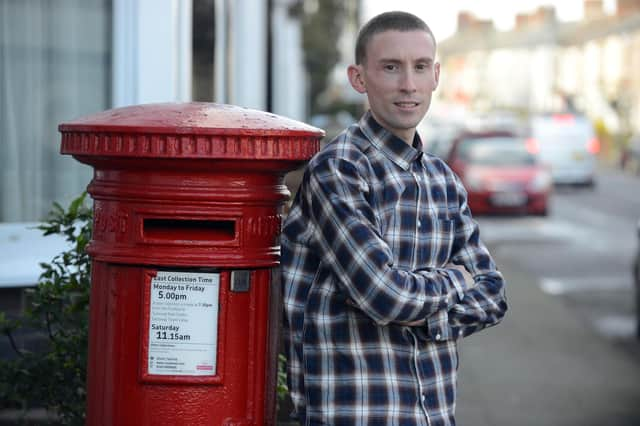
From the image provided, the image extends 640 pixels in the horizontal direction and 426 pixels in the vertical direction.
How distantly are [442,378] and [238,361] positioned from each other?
56 centimetres

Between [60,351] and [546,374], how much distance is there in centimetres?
475

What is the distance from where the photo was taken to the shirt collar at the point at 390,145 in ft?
9.60

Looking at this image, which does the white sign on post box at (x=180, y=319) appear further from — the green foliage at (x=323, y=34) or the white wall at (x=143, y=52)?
the green foliage at (x=323, y=34)

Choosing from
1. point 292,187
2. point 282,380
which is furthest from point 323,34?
point 282,380

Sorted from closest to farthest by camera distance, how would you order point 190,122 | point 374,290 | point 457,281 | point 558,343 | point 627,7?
point 374,290 < point 457,281 < point 190,122 < point 558,343 < point 627,7

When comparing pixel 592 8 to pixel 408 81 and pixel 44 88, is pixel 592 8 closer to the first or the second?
pixel 44 88

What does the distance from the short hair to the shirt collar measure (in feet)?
0.62

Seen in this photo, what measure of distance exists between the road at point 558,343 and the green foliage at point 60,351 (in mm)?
2943

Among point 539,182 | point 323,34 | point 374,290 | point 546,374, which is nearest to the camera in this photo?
point 374,290

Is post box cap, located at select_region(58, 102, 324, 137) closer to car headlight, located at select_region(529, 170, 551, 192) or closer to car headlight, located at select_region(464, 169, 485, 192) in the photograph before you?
car headlight, located at select_region(464, 169, 485, 192)

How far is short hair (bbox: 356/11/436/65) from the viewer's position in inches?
116

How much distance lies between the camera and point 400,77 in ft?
9.61

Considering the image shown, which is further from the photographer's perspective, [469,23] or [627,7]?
[469,23]

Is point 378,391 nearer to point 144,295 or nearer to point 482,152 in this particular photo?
point 144,295
